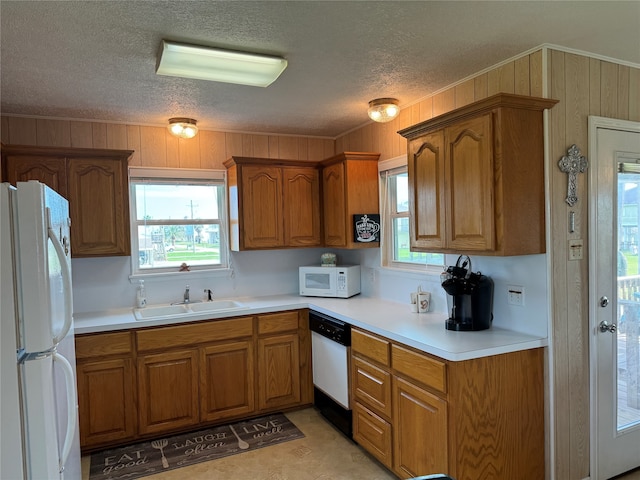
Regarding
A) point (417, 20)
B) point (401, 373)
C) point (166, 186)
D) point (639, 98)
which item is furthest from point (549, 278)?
point (166, 186)

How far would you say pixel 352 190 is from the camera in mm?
3762

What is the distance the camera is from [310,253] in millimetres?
4500

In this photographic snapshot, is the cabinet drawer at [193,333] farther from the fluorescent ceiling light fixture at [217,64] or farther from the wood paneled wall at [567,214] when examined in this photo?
the wood paneled wall at [567,214]

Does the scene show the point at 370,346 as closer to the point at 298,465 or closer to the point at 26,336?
the point at 298,465

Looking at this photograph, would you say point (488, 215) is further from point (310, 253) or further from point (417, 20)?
point (310, 253)

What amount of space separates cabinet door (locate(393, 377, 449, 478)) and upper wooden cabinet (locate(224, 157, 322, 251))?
1.84 metres

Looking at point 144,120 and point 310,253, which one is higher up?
point 144,120

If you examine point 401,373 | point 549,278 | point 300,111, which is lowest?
point 401,373

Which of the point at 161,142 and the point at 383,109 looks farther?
the point at 161,142

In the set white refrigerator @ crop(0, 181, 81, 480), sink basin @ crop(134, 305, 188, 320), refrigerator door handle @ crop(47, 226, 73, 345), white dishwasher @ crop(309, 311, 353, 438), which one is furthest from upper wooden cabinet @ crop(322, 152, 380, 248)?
white refrigerator @ crop(0, 181, 81, 480)

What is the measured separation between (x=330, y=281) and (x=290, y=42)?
2.24 meters

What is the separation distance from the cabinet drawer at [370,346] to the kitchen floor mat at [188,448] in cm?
90

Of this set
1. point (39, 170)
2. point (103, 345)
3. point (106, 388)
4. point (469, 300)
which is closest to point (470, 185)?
point (469, 300)

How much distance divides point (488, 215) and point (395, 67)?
1.03 meters
